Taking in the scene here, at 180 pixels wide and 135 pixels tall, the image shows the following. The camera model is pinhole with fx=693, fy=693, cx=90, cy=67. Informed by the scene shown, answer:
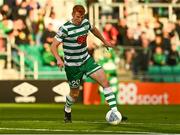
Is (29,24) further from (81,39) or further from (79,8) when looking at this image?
(79,8)

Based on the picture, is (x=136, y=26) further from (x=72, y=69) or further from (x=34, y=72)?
(x=72, y=69)

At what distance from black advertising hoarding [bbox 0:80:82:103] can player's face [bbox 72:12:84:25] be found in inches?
495

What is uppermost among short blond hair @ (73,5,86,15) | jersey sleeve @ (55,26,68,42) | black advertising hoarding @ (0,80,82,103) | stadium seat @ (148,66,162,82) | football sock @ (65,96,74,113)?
short blond hair @ (73,5,86,15)

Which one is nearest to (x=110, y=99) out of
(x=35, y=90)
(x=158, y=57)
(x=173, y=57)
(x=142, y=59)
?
(x=35, y=90)

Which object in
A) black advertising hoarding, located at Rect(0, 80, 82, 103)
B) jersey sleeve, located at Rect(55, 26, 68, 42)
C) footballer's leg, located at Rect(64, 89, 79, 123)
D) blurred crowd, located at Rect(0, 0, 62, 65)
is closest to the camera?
jersey sleeve, located at Rect(55, 26, 68, 42)

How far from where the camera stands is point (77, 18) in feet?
42.9

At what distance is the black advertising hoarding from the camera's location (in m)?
25.7

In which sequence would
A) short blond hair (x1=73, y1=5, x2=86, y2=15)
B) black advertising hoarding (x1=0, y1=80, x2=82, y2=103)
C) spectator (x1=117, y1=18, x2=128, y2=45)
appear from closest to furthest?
short blond hair (x1=73, y1=5, x2=86, y2=15) → black advertising hoarding (x1=0, y1=80, x2=82, y2=103) → spectator (x1=117, y1=18, x2=128, y2=45)

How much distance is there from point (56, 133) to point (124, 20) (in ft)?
55.0

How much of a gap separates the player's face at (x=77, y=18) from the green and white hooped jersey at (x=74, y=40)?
11 cm

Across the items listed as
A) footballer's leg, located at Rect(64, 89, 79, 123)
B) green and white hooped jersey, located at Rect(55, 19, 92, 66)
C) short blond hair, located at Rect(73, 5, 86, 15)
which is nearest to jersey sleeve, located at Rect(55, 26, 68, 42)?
green and white hooped jersey, located at Rect(55, 19, 92, 66)

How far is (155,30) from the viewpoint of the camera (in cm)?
2803

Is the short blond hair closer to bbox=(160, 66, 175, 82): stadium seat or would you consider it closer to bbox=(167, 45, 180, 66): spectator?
bbox=(160, 66, 175, 82): stadium seat

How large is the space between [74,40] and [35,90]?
12.7m
